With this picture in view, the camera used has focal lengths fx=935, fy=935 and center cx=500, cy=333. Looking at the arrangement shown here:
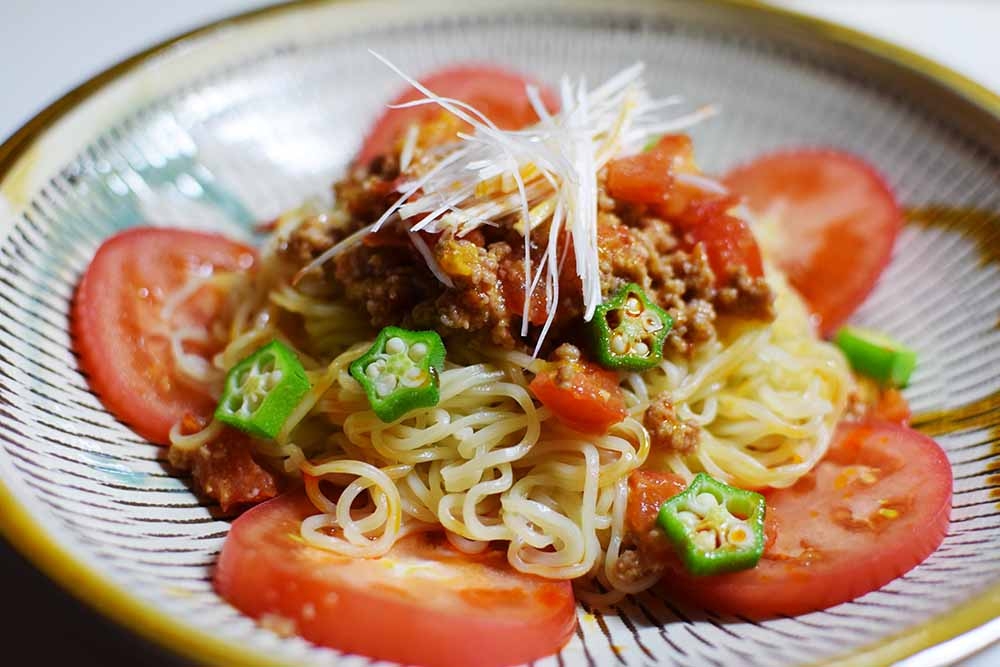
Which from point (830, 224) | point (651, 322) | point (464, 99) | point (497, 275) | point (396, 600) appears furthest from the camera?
point (464, 99)

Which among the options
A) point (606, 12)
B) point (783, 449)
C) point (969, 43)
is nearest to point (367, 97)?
point (606, 12)

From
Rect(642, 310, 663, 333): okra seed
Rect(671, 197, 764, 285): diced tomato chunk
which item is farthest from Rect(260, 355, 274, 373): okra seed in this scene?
Rect(671, 197, 764, 285): diced tomato chunk

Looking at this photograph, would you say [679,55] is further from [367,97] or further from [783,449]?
[783,449]

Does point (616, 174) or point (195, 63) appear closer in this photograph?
point (616, 174)

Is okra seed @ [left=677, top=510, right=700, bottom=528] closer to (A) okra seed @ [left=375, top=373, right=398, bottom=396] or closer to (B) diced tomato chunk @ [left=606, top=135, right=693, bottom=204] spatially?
(A) okra seed @ [left=375, top=373, right=398, bottom=396]

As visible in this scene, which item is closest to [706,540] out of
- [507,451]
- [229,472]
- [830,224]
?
[507,451]

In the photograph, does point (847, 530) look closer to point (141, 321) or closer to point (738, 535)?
point (738, 535)

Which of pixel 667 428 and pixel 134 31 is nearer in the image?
pixel 667 428
